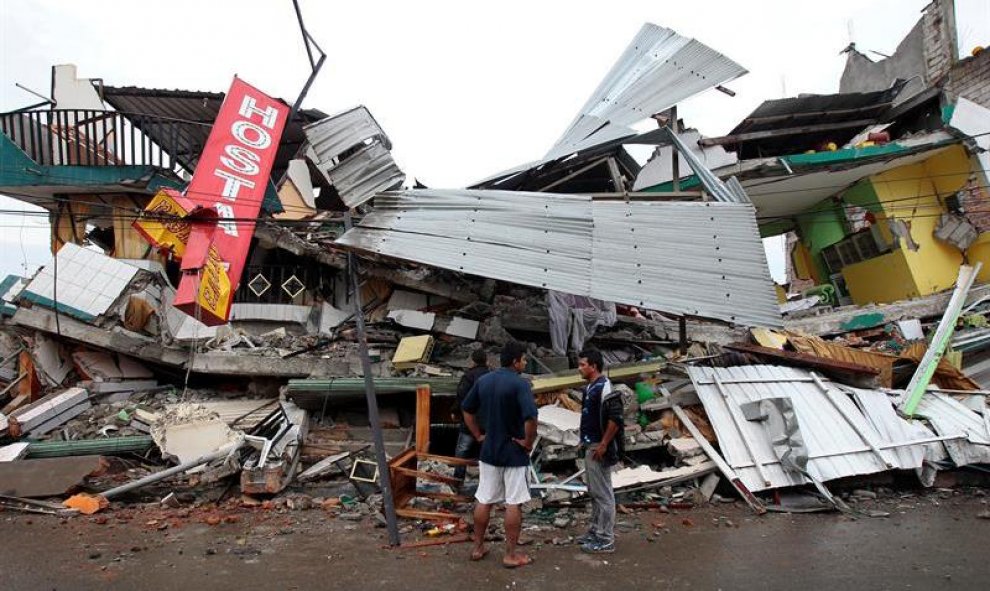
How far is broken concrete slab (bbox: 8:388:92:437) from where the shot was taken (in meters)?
8.30

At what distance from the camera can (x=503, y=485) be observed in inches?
169

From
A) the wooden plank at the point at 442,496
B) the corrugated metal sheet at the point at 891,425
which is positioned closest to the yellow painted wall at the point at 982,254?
the corrugated metal sheet at the point at 891,425

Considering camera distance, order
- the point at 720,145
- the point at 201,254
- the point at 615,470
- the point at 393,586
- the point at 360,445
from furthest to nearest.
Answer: the point at 720,145, the point at 360,445, the point at 201,254, the point at 615,470, the point at 393,586

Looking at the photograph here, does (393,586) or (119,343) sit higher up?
(119,343)

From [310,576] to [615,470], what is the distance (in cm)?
359

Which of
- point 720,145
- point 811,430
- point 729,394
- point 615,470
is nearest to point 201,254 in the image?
point 615,470

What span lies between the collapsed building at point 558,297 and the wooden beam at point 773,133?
6 centimetres

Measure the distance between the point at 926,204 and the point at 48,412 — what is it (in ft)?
55.7

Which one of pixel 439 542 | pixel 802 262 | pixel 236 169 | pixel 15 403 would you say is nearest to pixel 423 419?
pixel 439 542

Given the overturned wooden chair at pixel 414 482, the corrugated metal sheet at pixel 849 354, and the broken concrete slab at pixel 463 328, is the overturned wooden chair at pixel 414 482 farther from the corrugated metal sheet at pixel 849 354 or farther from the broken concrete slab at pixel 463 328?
the corrugated metal sheet at pixel 849 354

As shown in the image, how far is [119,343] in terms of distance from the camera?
30.3 feet

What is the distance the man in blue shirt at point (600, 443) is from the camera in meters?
4.43

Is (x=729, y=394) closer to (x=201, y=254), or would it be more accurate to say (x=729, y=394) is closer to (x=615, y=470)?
(x=615, y=470)

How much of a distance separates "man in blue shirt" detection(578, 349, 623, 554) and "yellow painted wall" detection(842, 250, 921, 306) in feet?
36.0
